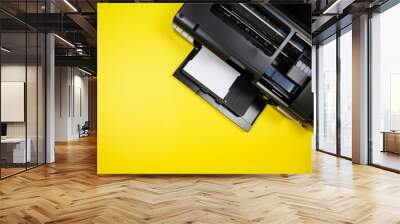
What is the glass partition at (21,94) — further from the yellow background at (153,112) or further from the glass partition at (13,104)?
the yellow background at (153,112)

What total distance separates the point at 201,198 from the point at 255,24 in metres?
2.63

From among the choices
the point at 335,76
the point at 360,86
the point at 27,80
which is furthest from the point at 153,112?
the point at 335,76

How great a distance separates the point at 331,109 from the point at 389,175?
3361 millimetres

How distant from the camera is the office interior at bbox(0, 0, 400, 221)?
243 inches

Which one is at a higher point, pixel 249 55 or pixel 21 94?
pixel 249 55

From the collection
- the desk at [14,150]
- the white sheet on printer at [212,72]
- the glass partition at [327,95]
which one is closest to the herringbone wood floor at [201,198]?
the desk at [14,150]

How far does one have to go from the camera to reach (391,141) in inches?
301

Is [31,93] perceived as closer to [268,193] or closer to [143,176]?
[143,176]

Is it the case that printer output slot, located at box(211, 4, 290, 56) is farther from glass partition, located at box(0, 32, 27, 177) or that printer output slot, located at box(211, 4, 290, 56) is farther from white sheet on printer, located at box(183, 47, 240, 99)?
glass partition, located at box(0, 32, 27, 177)

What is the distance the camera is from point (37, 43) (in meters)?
6.80

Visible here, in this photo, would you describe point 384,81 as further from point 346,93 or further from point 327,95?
point 327,95

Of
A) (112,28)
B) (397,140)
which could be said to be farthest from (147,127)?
(397,140)

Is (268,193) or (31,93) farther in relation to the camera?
(31,93)

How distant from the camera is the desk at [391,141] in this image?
293 inches
